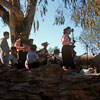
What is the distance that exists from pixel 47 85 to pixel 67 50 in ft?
5.26

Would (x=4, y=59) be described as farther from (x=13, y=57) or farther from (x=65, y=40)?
(x=65, y=40)

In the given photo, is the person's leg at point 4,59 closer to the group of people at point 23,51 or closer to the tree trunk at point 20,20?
the group of people at point 23,51

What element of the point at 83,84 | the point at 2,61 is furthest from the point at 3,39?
the point at 83,84

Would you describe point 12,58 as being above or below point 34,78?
above

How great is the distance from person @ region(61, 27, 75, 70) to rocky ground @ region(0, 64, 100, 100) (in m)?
1.02

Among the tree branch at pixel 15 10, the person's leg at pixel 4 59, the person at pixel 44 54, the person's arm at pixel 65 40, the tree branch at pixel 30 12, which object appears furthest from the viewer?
the tree branch at pixel 30 12

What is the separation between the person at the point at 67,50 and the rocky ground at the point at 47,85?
1018 mm

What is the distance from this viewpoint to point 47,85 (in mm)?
4223

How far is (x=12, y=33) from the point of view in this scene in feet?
27.7

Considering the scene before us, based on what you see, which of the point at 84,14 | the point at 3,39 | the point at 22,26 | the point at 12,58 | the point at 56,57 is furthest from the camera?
the point at 84,14

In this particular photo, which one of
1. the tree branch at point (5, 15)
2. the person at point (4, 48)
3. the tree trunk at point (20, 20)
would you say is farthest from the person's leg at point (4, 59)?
the tree branch at point (5, 15)

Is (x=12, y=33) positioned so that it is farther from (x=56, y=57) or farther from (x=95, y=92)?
(x=95, y=92)

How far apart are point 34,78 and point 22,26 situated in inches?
171

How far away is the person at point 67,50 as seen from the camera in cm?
545
